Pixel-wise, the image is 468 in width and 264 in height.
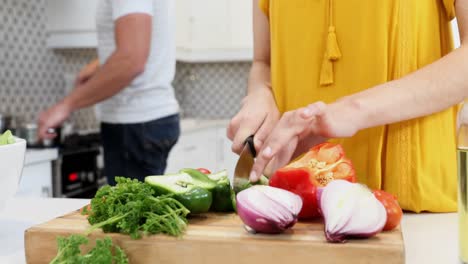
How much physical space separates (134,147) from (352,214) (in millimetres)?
1542

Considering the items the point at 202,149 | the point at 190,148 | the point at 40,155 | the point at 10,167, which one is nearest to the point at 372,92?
the point at 10,167

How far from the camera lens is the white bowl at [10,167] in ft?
2.89

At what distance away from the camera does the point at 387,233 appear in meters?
0.78

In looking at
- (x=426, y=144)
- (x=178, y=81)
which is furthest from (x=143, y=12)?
(x=178, y=81)

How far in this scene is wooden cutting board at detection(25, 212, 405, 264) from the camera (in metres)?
0.73

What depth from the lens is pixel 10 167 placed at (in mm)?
897

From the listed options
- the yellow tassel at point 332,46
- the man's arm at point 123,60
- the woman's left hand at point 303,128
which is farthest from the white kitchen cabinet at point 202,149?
the woman's left hand at point 303,128

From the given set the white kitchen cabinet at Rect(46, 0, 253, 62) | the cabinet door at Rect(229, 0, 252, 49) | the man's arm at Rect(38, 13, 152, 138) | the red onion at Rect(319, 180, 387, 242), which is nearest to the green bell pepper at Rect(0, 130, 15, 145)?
the red onion at Rect(319, 180, 387, 242)

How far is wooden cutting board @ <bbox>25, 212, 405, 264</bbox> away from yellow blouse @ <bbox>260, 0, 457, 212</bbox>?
0.35 metres

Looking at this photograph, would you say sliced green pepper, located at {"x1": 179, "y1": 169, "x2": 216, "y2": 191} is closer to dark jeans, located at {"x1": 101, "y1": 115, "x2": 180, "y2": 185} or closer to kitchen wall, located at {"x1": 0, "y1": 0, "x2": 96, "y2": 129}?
dark jeans, located at {"x1": 101, "y1": 115, "x2": 180, "y2": 185}

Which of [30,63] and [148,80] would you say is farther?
[30,63]

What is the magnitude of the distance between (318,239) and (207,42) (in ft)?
12.7

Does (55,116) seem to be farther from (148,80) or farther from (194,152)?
(194,152)

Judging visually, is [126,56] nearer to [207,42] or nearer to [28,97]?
[28,97]
